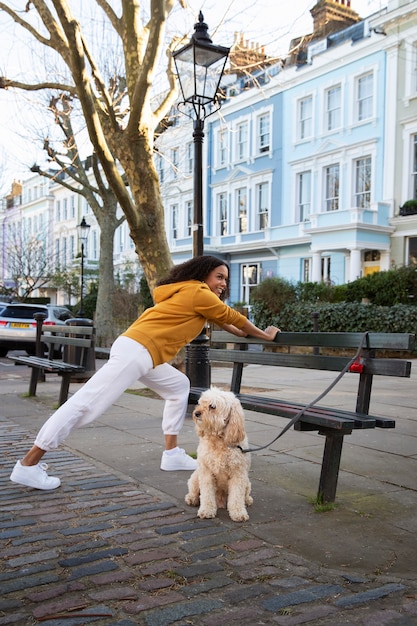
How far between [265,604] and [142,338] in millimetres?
2015

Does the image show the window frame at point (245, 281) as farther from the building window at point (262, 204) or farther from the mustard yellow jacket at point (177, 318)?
the mustard yellow jacket at point (177, 318)

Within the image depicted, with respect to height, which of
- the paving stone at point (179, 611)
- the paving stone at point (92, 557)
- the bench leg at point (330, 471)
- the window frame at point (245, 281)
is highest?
the window frame at point (245, 281)

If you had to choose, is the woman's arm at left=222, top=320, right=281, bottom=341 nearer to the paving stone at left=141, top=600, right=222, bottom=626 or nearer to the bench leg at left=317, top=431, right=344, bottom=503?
the bench leg at left=317, top=431, right=344, bottom=503

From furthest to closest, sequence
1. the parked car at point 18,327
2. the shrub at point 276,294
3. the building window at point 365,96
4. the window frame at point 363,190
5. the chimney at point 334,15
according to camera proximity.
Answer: the chimney at point 334,15
the building window at point 365,96
the window frame at point 363,190
the shrub at point 276,294
the parked car at point 18,327

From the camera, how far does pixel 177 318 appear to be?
4242 millimetres

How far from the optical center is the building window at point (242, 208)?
31.2 m

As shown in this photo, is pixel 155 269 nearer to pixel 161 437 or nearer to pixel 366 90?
pixel 161 437

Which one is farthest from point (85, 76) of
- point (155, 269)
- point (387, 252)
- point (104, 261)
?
point (387, 252)

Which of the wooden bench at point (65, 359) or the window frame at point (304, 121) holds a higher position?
the window frame at point (304, 121)

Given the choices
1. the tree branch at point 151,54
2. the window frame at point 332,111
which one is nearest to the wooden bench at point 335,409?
the tree branch at point 151,54

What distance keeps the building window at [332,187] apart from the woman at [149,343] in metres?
22.2

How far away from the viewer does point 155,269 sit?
948cm

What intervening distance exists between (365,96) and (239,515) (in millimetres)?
24116

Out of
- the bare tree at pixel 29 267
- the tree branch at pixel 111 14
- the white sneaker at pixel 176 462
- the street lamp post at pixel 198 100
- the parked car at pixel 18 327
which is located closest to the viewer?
the white sneaker at pixel 176 462
